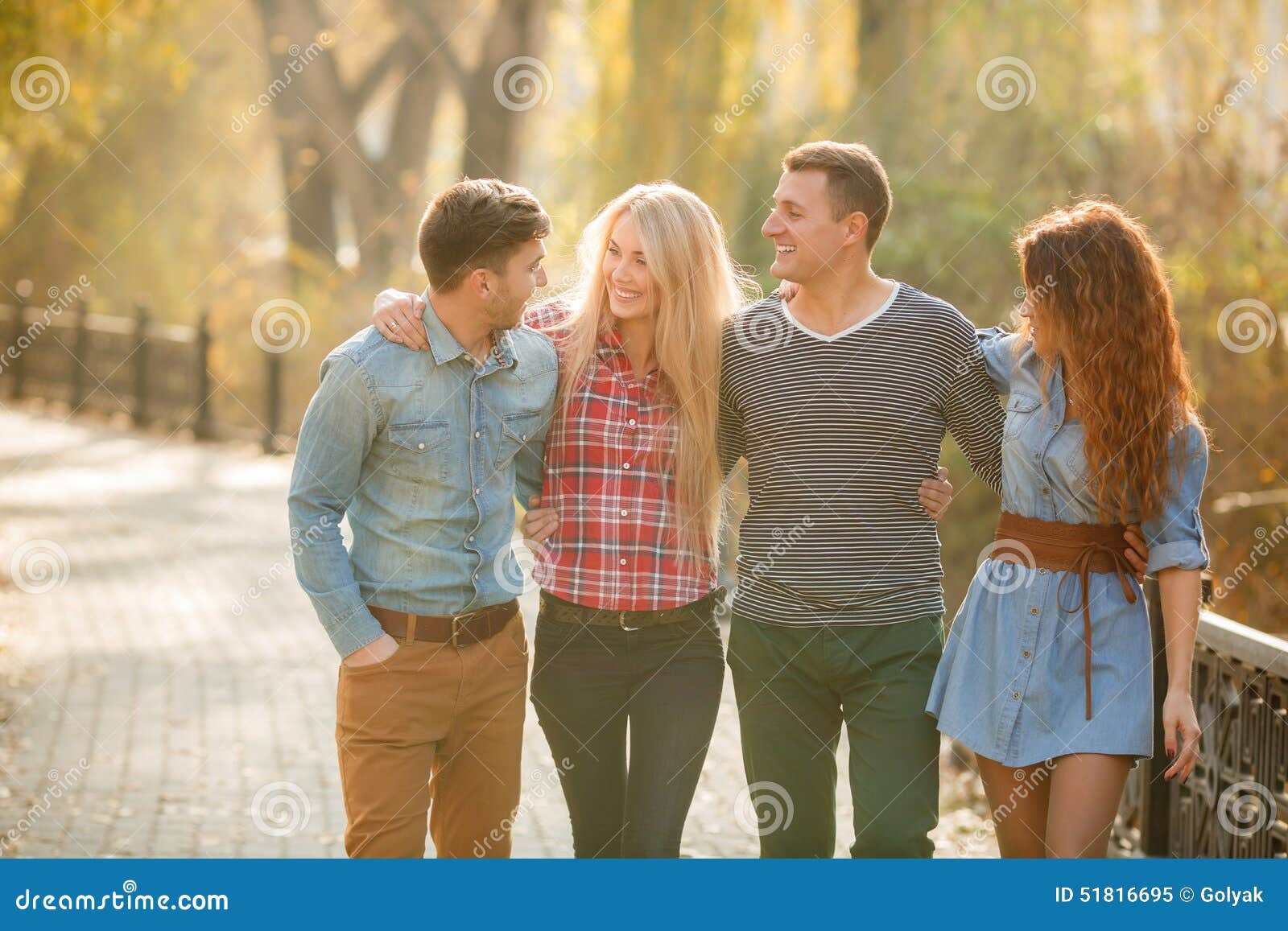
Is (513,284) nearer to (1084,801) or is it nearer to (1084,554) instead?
(1084,554)

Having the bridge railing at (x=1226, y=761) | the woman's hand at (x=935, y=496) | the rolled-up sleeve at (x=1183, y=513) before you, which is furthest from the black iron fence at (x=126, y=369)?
the rolled-up sleeve at (x=1183, y=513)

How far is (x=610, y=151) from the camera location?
505 inches

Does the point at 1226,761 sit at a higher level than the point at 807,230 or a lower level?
lower

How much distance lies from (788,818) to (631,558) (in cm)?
80

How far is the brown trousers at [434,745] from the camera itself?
344cm

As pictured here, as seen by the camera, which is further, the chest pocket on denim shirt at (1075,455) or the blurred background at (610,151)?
the blurred background at (610,151)

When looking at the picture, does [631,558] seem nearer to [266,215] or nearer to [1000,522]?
[1000,522]

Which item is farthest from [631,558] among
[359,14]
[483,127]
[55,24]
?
[359,14]

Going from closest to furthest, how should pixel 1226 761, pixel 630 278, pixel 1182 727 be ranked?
pixel 1182 727, pixel 630 278, pixel 1226 761

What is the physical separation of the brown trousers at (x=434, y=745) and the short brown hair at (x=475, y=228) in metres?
0.91

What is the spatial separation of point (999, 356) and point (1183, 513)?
62 centimetres

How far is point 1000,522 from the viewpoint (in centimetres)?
359

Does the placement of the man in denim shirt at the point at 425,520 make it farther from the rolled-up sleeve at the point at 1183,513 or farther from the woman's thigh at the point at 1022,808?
the rolled-up sleeve at the point at 1183,513

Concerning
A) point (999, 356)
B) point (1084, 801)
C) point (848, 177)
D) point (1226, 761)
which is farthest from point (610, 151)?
point (1084, 801)
